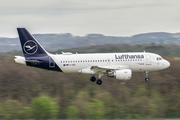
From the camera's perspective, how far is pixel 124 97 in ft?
281

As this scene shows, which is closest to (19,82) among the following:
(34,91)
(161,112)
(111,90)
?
(34,91)

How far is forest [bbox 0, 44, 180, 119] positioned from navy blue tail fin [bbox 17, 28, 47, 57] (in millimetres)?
25716

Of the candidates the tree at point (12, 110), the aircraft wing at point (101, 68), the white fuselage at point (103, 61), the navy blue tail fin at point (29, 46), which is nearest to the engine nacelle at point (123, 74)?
the aircraft wing at point (101, 68)

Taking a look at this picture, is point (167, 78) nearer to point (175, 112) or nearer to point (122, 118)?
point (175, 112)

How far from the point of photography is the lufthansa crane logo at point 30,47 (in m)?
48.7

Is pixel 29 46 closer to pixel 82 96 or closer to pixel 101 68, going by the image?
pixel 101 68

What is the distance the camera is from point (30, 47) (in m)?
48.9

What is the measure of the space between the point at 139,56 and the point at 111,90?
4100cm

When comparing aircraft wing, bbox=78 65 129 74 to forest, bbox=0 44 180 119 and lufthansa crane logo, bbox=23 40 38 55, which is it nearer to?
lufthansa crane logo, bbox=23 40 38 55

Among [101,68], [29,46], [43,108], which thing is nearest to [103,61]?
[101,68]

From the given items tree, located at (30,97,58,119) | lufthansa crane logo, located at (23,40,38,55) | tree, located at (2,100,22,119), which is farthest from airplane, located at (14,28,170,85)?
tree, located at (2,100,22,119)

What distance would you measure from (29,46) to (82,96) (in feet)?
115

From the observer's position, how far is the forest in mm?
73000

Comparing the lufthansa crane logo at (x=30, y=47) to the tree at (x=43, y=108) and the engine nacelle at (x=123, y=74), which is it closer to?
the engine nacelle at (x=123, y=74)
